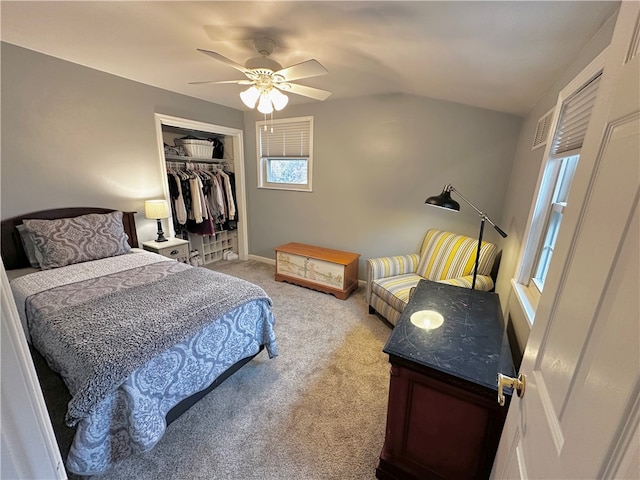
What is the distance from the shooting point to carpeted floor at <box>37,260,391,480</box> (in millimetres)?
1391

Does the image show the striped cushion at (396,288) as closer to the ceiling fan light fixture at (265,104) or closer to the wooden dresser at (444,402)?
the wooden dresser at (444,402)

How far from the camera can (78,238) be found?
7.78ft

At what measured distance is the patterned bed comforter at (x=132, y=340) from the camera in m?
1.23

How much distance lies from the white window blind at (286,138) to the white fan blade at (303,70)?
5.82 ft

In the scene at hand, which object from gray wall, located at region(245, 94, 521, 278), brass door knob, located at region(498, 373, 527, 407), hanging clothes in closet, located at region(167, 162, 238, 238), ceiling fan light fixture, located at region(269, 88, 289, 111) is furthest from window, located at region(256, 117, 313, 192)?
brass door knob, located at region(498, 373, 527, 407)

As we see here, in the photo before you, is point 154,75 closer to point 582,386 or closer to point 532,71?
point 532,71

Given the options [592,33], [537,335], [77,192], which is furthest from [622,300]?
[77,192]

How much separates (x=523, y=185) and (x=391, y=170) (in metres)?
1.34

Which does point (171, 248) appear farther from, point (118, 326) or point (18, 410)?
point (18, 410)

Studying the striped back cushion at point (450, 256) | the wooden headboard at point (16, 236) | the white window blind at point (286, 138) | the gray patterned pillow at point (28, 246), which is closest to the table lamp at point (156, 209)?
the wooden headboard at point (16, 236)

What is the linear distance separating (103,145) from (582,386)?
3.65 m

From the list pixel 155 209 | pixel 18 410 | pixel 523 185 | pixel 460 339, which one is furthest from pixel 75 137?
pixel 523 185

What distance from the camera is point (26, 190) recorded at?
7.53ft

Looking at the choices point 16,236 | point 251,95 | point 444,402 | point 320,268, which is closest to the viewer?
point 444,402
